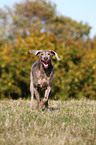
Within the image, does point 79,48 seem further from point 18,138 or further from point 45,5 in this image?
point 45,5

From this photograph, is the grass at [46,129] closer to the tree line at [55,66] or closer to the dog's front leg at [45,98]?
the dog's front leg at [45,98]

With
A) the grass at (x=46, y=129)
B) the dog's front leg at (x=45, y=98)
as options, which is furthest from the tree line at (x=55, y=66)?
the grass at (x=46, y=129)

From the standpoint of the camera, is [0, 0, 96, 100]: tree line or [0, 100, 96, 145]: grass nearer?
[0, 100, 96, 145]: grass

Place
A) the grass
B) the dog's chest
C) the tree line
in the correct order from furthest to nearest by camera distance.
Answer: the tree line → the dog's chest → the grass

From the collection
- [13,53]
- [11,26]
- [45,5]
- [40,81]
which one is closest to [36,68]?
[40,81]

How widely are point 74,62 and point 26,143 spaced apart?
40.4ft

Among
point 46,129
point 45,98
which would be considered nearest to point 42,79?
point 45,98

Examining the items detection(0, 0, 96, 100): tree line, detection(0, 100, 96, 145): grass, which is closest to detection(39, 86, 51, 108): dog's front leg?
detection(0, 100, 96, 145): grass

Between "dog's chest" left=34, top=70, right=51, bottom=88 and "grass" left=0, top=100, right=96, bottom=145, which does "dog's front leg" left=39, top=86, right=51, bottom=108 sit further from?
"grass" left=0, top=100, right=96, bottom=145

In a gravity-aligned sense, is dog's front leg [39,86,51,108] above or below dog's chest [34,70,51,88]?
below

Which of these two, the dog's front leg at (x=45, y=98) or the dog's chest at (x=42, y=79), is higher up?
the dog's chest at (x=42, y=79)

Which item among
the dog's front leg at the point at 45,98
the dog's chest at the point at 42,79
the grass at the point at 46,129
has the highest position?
the dog's chest at the point at 42,79

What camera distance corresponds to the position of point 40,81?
6398 millimetres

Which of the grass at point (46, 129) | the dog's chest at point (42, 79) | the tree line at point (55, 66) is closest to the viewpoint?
the grass at point (46, 129)
